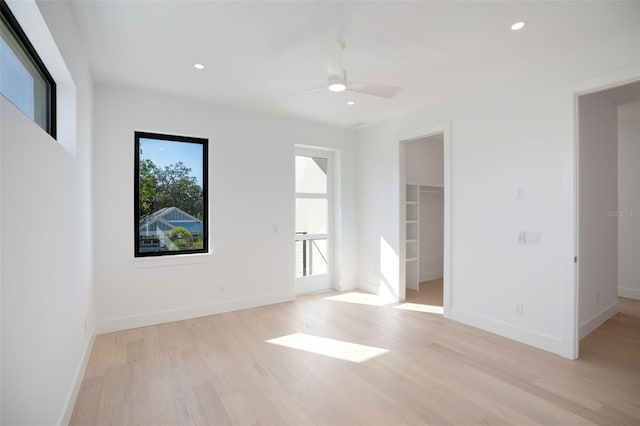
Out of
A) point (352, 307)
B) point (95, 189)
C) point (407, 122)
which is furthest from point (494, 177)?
point (95, 189)

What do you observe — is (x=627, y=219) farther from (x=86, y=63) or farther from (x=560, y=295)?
(x=86, y=63)

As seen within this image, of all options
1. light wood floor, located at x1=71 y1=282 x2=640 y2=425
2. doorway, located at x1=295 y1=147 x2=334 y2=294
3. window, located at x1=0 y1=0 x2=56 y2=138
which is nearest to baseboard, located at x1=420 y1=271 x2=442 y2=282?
doorway, located at x1=295 y1=147 x2=334 y2=294

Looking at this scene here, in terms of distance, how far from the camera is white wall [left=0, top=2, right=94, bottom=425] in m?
1.23

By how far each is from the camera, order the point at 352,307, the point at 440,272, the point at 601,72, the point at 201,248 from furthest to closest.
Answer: the point at 440,272 → the point at 352,307 → the point at 201,248 → the point at 601,72

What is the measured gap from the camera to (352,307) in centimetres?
438

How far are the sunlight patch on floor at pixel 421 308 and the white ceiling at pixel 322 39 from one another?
2.79 meters

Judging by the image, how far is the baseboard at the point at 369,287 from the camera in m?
5.06

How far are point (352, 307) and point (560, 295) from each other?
2.37 meters

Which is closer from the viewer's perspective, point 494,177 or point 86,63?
point 86,63

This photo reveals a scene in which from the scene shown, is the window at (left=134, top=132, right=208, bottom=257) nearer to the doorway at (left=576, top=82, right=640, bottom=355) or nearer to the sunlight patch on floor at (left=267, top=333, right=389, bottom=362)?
the sunlight patch on floor at (left=267, top=333, right=389, bottom=362)

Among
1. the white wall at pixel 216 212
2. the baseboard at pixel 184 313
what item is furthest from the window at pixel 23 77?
the baseboard at pixel 184 313

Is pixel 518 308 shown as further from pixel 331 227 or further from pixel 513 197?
pixel 331 227

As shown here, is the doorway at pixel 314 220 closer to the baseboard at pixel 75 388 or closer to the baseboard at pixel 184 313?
the baseboard at pixel 184 313

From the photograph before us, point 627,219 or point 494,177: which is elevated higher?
point 494,177
